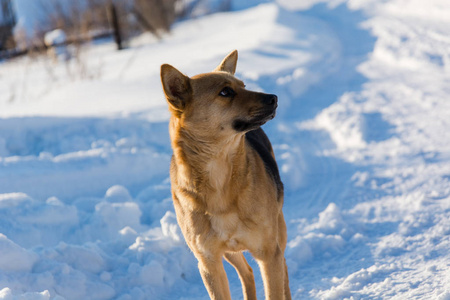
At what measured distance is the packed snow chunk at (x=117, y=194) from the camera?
6.17 meters

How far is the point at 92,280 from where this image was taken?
180 inches

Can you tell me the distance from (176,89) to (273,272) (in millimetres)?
1397

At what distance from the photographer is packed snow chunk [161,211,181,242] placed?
519 centimetres

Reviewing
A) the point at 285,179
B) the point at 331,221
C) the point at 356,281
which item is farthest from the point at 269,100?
the point at 285,179

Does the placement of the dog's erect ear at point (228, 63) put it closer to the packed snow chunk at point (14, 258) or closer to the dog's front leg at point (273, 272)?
the dog's front leg at point (273, 272)

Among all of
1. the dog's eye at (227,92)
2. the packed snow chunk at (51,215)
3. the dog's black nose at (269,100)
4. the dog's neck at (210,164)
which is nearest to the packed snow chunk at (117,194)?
the packed snow chunk at (51,215)

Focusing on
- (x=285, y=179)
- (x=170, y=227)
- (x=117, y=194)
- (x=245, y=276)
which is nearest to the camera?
(x=245, y=276)

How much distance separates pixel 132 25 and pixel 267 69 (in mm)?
12016

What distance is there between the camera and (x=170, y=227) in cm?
532

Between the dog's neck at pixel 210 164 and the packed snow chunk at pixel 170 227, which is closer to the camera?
the dog's neck at pixel 210 164

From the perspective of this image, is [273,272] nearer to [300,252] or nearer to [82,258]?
[300,252]

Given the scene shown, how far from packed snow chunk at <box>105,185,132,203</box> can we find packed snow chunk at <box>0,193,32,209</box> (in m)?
0.89

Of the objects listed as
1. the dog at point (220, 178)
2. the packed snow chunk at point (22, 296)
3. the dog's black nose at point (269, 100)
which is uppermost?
the dog's black nose at point (269, 100)

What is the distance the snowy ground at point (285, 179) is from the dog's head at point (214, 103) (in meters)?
1.55
